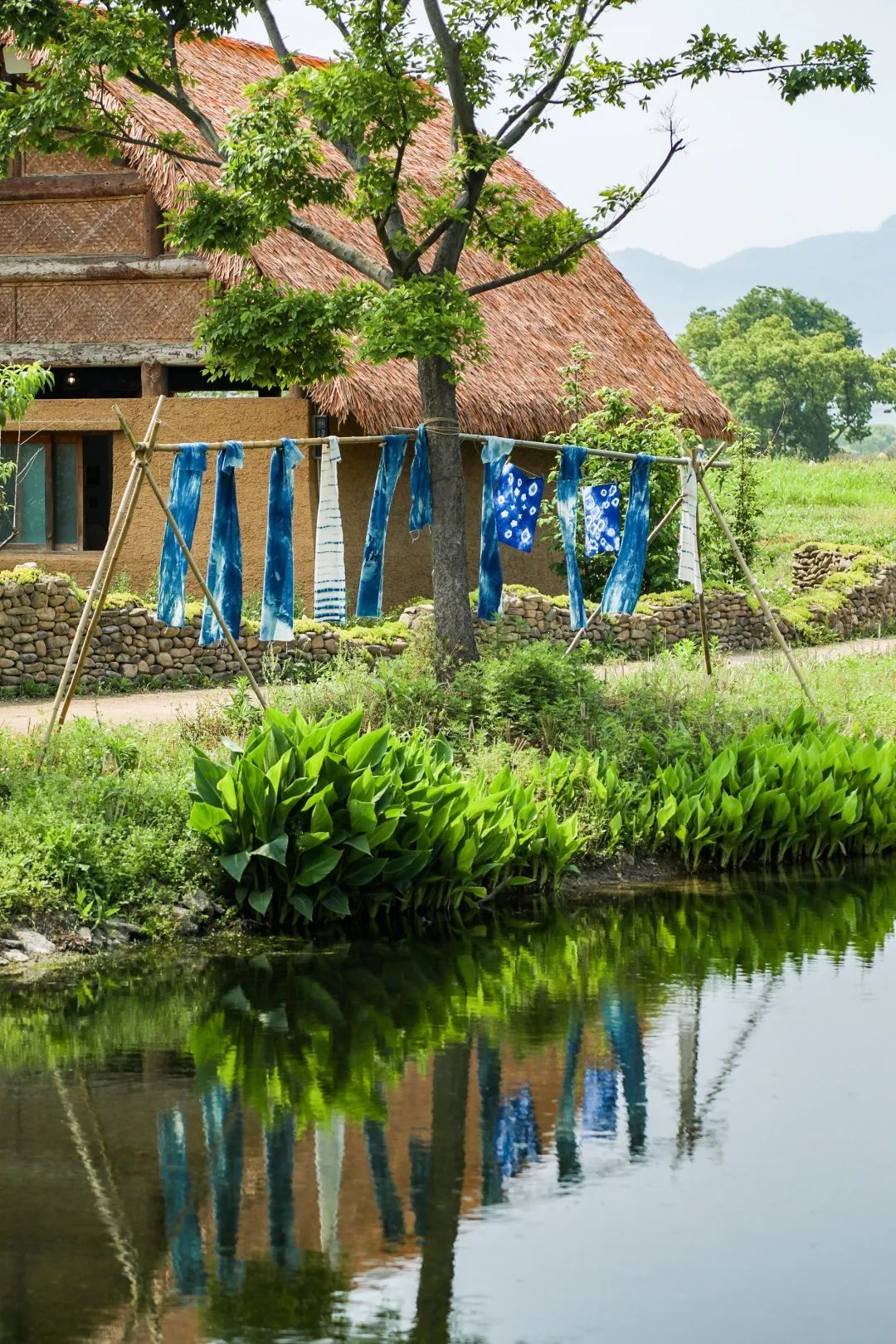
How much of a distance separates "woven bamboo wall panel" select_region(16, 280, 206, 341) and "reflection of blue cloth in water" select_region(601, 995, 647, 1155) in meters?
12.4

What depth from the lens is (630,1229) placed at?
5.05 meters

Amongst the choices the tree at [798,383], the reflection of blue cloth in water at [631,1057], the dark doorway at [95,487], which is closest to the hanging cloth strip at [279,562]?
the reflection of blue cloth in water at [631,1057]

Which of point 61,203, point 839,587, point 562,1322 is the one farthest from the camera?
point 839,587

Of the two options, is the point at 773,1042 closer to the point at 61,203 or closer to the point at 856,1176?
the point at 856,1176

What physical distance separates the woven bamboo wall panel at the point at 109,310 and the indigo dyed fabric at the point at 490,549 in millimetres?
7582

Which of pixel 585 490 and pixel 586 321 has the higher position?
pixel 586 321

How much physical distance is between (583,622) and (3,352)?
938cm

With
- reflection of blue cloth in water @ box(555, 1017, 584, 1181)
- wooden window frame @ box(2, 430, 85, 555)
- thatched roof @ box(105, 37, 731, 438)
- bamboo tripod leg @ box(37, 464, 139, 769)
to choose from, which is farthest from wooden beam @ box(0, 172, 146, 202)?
reflection of blue cloth in water @ box(555, 1017, 584, 1181)

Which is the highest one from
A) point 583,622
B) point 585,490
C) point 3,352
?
point 3,352

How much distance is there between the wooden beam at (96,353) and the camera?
1816 centimetres

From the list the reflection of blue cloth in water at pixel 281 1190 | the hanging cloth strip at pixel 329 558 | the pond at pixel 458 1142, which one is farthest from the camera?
the hanging cloth strip at pixel 329 558

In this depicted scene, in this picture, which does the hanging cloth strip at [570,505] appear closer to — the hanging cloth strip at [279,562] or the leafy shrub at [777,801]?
the leafy shrub at [777,801]

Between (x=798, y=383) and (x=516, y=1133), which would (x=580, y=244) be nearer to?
(x=516, y=1133)

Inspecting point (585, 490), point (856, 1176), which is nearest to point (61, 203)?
point (585, 490)
